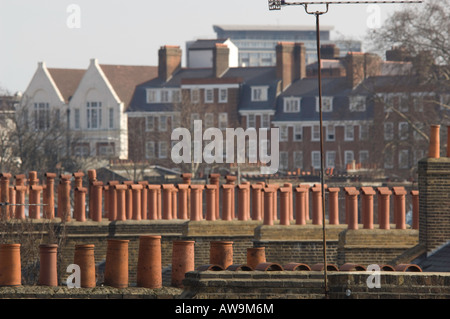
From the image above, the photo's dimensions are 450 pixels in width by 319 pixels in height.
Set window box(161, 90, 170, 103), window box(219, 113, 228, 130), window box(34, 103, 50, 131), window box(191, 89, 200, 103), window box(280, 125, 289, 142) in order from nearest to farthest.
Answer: window box(34, 103, 50, 131)
window box(219, 113, 228, 130)
window box(280, 125, 289, 142)
window box(191, 89, 200, 103)
window box(161, 90, 170, 103)

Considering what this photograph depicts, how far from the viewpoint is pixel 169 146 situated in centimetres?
11694

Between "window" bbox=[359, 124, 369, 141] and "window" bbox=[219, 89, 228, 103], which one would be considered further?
"window" bbox=[219, 89, 228, 103]

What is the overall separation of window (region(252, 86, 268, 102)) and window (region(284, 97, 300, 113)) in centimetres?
190

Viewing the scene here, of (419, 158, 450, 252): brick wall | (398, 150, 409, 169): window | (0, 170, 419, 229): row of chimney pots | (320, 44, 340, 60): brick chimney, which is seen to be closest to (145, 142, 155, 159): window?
(320, 44, 340, 60): brick chimney

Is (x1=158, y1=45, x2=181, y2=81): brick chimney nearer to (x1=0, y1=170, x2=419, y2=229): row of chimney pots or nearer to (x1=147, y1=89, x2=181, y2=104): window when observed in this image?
(x1=147, y1=89, x2=181, y2=104): window

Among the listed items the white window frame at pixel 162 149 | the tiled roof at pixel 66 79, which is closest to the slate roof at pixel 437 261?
the white window frame at pixel 162 149

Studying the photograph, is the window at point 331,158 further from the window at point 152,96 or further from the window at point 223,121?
the window at point 152,96

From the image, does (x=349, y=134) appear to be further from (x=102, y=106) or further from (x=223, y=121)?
(x=102, y=106)

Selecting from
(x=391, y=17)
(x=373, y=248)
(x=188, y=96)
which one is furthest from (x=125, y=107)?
(x=373, y=248)

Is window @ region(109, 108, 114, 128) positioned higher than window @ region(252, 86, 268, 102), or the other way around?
window @ region(252, 86, 268, 102)

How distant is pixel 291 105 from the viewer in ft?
404

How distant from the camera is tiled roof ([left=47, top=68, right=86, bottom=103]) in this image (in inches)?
5217
